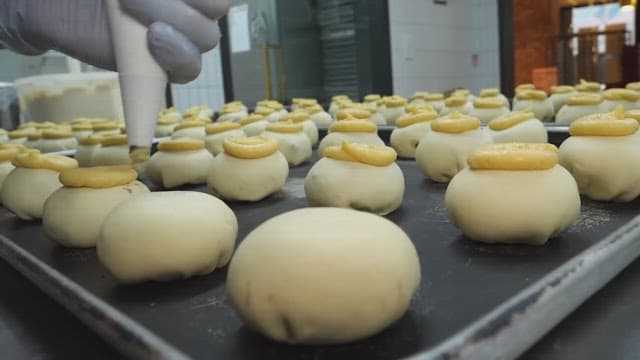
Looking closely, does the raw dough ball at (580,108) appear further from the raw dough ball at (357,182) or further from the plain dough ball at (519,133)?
the raw dough ball at (357,182)

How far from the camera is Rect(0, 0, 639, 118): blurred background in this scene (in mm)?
4449

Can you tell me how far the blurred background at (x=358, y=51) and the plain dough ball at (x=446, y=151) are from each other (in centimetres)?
290

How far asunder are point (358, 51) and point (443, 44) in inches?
32.5

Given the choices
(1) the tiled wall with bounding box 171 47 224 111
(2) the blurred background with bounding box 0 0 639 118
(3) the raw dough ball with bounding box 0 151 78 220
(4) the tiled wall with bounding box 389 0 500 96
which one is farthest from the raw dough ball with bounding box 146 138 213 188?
(4) the tiled wall with bounding box 389 0 500 96

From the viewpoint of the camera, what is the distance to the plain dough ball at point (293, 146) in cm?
191

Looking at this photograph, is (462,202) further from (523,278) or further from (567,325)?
(567,325)

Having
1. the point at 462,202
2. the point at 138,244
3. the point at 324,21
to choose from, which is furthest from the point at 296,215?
the point at 324,21

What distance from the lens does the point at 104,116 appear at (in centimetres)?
317

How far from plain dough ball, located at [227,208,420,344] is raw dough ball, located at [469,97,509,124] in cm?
160

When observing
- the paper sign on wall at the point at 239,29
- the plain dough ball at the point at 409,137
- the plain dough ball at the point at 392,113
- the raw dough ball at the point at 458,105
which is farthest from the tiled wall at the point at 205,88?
the plain dough ball at the point at 409,137

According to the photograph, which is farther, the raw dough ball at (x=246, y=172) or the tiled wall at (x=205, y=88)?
the tiled wall at (x=205, y=88)

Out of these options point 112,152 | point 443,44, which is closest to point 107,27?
point 112,152

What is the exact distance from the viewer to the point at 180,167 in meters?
1.72

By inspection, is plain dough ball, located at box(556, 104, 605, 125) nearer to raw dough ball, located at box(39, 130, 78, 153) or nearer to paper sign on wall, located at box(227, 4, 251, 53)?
raw dough ball, located at box(39, 130, 78, 153)
